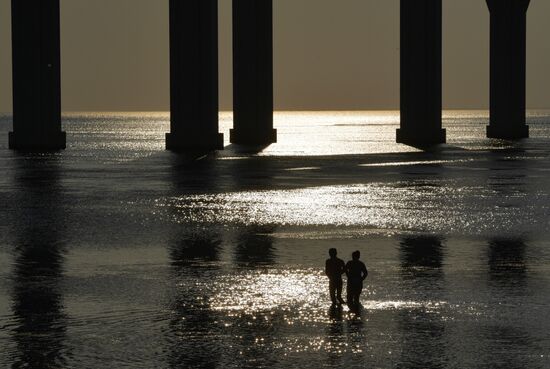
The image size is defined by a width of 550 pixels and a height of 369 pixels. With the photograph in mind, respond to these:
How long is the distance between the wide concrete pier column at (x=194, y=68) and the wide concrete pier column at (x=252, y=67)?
14.5m

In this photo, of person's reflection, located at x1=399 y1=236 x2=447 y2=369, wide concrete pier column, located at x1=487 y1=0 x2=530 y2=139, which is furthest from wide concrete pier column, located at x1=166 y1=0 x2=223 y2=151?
person's reflection, located at x1=399 y1=236 x2=447 y2=369

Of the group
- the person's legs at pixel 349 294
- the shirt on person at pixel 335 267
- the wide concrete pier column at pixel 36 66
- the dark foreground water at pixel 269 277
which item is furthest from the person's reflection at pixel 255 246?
the wide concrete pier column at pixel 36 66

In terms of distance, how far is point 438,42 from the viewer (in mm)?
110312

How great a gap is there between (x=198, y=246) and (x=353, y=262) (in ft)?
34.7

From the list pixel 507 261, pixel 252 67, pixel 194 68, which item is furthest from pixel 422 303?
pixel 252 67

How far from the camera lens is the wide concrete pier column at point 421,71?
109 m

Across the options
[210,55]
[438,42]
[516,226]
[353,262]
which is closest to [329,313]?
[353,262]

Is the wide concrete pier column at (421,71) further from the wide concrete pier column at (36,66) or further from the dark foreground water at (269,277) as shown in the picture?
the dark foreground water at (269,277)

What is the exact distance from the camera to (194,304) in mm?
21438

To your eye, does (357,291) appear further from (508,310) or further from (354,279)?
(508,310)

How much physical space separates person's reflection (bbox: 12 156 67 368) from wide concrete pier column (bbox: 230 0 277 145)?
63800 millimetres

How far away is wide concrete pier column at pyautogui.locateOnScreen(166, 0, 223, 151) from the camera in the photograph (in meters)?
94.9

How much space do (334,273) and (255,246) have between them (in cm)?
1002

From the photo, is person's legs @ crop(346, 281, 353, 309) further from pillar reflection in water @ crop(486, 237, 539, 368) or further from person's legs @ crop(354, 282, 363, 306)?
pillar reflection in water @ crop(486, 237, 539, 368)
